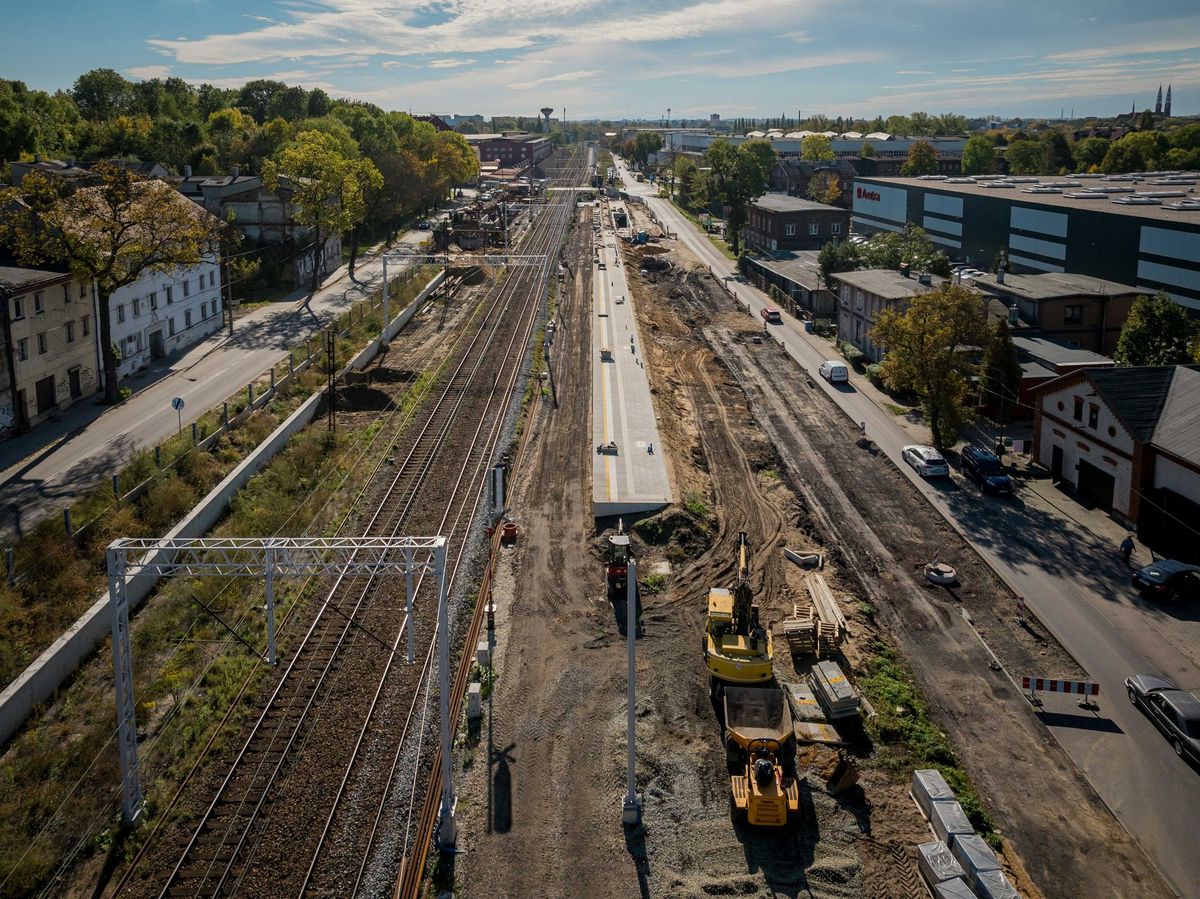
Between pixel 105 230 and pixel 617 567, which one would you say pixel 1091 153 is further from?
pixel 105 230

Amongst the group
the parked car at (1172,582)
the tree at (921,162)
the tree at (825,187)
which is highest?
the tree at (921,162)

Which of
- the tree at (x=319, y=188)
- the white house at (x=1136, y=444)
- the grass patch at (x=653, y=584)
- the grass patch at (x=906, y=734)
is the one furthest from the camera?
the tree at (x=319, y=188)

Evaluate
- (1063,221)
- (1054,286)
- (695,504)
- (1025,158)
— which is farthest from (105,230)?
(1025,158)

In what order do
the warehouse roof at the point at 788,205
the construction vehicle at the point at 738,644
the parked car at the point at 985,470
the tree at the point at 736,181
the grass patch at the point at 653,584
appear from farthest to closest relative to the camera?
the tree at the point at 736,181 → the warehouse roof at the point at 788,205 → the parked car at the point at 985,470 → the grass patch at the point at 653,584 → the construction vehicle at the point at 738,644

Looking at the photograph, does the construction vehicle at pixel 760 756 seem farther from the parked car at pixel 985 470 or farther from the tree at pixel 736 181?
the tree at pixel 736 181

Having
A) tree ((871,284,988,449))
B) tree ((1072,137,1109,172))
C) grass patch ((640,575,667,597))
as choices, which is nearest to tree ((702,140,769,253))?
tree ((871,284,988,449))

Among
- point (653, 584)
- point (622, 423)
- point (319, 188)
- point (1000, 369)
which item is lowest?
point (653, 584)

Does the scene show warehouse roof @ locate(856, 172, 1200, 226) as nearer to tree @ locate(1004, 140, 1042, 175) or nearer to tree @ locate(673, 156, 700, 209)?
tree @ locate(1004, 140, 1042, 175)

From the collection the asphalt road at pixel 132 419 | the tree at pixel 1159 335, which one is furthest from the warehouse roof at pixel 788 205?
the tree at pixel 1159 335
